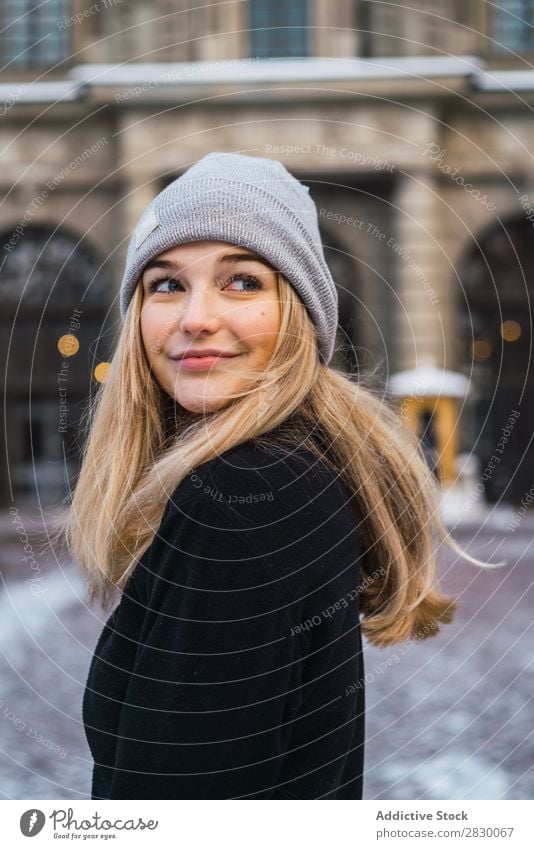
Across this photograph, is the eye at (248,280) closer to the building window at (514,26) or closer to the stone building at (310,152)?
the stone building at (310,152)

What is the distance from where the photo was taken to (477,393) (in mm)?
6363

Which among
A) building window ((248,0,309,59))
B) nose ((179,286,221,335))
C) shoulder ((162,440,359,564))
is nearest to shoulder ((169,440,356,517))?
shoulder ((162,440,359,564))

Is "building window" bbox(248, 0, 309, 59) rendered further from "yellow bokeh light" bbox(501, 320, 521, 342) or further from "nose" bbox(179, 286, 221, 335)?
"yellow bokeh light" bbox(501, 320, 521, 342)

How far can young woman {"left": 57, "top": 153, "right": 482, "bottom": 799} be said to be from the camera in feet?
2.15

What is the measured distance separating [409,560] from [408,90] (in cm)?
346

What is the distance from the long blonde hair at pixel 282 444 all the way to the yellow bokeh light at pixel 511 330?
5.34 meters

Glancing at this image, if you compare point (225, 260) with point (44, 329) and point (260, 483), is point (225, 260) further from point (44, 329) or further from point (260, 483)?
point (44, 329)

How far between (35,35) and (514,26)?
1.53 metres

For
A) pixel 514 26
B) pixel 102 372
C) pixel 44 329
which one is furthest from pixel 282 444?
pixel 44 329

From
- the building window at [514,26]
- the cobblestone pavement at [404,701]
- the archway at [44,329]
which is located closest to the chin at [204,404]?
the cobblestone pavement at [404,701]

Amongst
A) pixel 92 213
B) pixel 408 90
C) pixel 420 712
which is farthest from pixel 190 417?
pixel 92 213

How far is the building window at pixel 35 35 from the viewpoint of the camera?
2779 millimetres

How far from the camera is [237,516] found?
2.11 feet
